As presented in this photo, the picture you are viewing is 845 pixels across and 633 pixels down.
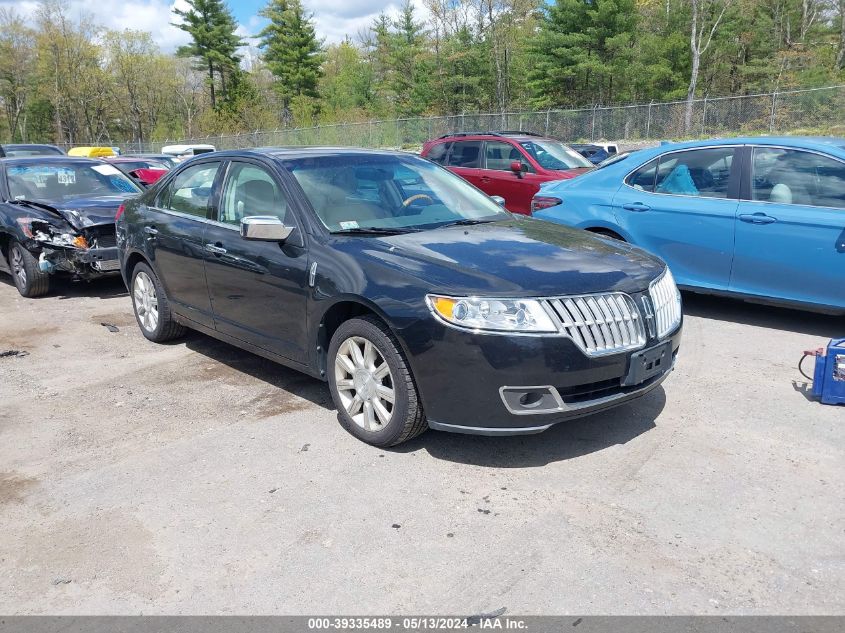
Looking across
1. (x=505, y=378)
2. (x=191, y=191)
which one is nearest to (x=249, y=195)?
(x=191, y=191)

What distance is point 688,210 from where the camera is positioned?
6598 millimetres

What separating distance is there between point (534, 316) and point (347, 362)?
1189mm

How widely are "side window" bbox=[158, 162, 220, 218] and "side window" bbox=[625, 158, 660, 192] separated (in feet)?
13.0

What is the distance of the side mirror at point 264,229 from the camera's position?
14.4 feet

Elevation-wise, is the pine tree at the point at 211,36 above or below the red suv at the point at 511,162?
above

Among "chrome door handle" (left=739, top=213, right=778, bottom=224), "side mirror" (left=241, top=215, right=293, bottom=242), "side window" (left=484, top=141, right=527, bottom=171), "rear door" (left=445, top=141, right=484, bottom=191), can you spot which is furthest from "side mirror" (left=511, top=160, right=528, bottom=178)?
"side mirror" (left=241, top=215, right=293, bottom=242)

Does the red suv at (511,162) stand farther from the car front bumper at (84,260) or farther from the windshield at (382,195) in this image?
the windshield at (382,195)

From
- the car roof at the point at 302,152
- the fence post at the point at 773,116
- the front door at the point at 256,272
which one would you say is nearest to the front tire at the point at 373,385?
the front door at the point at 256,272

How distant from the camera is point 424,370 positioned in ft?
12.3

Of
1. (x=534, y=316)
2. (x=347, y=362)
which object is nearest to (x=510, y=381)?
(x=534, y=316)

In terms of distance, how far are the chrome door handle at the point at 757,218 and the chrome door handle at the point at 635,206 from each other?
2.99ft
